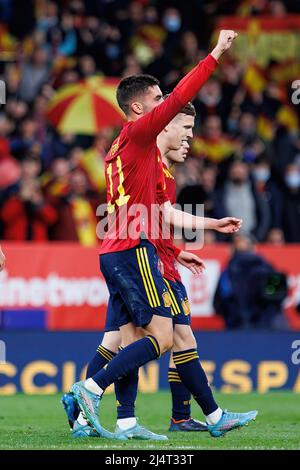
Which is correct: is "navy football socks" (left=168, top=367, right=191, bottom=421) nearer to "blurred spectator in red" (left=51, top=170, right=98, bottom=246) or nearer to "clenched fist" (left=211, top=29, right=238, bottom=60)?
"clenched fist" (left=211, top=29, right=238, bottom=60)

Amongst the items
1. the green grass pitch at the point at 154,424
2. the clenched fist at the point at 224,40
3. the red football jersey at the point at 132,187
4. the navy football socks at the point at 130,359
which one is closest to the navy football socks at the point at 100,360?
the green grass pitch at the point at 154,424

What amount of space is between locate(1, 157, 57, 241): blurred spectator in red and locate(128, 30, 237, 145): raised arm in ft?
22.7

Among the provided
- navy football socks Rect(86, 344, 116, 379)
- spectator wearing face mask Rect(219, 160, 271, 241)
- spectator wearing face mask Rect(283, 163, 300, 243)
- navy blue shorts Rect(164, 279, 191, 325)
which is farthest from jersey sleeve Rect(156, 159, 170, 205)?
spectator wearing face mask Rect(283, 163, 300, 243)

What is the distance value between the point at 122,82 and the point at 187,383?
2067mm

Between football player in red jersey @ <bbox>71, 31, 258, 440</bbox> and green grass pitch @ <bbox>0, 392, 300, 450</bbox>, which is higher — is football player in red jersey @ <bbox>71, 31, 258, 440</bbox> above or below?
above

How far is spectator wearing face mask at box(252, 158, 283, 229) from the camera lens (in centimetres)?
1653

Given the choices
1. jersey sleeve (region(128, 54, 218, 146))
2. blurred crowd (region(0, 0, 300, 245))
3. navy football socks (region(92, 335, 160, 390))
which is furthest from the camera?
blurred crowd (region(0, 0, 300, 245))

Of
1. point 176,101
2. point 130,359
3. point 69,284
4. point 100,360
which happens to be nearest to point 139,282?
point 130,359

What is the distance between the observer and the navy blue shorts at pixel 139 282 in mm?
7895

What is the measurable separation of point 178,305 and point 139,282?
30.1 inches

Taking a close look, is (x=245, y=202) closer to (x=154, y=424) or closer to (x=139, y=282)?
(x=154, y=424)

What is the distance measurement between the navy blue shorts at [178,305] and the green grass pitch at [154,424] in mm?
787

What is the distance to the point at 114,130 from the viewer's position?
1717 cm

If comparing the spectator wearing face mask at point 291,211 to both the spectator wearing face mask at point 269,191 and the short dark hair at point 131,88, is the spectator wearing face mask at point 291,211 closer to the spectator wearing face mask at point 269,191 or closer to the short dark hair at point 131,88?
the spectator wearing face mask at point 269,191
